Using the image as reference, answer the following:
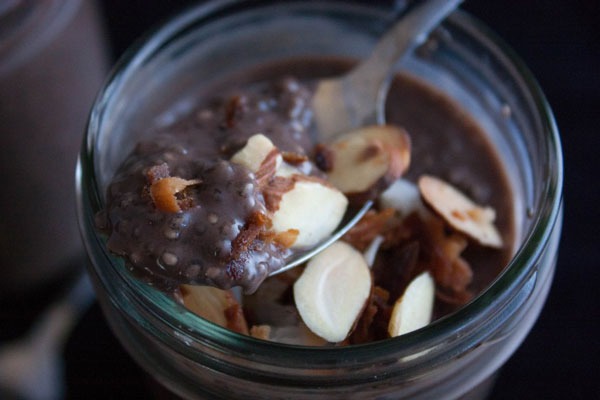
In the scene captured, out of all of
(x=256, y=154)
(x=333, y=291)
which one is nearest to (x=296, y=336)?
(x=333, y=291)

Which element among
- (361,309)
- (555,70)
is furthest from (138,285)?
(555,70)

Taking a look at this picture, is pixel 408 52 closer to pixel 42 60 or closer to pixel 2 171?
pixel 42 60

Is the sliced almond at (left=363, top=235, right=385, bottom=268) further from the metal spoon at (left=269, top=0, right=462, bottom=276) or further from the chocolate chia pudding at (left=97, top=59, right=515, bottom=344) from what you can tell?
the metal spoon at (left=269, top=0, right=462, bottom=276)

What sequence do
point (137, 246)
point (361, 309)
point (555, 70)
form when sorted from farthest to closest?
1. point (555, 70)
2. point (361, 309)
3. point (137, 246)

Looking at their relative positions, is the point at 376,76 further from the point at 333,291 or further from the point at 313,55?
the point at 333,291

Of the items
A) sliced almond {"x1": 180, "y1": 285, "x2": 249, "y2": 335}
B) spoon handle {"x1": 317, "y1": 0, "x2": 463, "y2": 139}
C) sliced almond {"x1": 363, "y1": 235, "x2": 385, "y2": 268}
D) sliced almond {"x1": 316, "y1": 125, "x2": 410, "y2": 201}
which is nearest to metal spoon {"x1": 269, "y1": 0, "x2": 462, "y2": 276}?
spoon handle {"x1": 317, "y1": 0, "x2": 463, "y2": 139}

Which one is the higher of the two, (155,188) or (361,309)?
(155,188)

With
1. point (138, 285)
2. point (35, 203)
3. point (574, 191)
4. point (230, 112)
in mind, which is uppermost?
point (230, 112)
